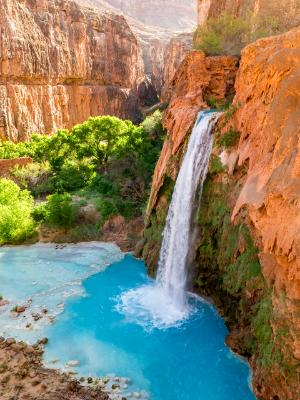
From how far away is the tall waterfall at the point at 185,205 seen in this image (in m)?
15.7

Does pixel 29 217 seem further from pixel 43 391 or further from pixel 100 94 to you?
pixel 100 94

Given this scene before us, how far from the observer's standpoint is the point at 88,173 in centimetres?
3134

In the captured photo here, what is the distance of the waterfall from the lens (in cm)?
1500

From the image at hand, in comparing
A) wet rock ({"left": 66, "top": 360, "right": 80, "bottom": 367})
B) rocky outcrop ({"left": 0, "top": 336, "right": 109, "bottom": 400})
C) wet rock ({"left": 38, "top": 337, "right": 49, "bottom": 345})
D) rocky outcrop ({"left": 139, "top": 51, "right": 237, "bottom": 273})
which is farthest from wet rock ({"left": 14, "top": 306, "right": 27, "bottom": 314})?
rocky outcrop ({"left": 139, "top": 51, "right": 237, "bottom": 273})

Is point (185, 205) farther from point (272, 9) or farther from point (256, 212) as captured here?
point (272, 9)

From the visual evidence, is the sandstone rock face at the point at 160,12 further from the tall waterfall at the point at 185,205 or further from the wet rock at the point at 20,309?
the wet rock at the point at 20,309

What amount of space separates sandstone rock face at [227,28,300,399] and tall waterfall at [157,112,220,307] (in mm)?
2375

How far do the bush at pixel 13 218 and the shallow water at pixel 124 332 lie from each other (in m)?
3.33

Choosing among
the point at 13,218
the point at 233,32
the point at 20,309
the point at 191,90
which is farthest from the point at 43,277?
the point at 233,32

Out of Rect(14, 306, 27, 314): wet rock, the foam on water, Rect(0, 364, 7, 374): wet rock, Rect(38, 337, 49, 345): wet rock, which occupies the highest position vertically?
Rect(0, 364, 7, 374): wet rock

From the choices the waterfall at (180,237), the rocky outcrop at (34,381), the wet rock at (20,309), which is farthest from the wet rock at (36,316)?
the waterfall at (180,237)

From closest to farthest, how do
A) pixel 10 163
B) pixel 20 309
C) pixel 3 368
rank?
pixel 3 368 → pixel 20 309 → pixel 10 163

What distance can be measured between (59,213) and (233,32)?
17.8 meters

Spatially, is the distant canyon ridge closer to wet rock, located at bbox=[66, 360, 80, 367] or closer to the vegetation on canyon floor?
the vegetation on canyon floor
